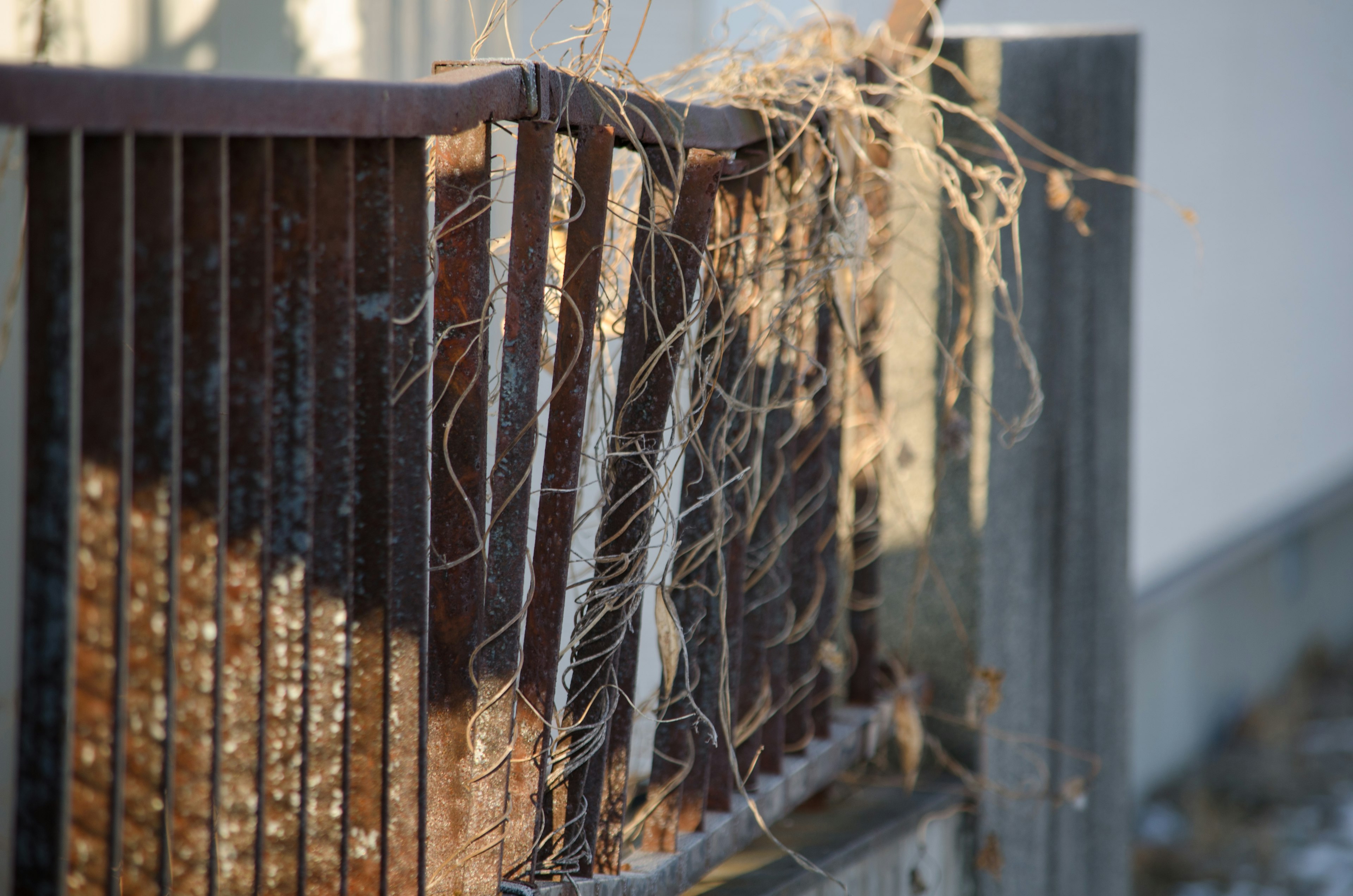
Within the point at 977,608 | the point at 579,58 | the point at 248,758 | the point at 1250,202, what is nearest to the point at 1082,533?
the point at 977,608

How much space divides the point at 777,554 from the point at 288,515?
927 millimetres

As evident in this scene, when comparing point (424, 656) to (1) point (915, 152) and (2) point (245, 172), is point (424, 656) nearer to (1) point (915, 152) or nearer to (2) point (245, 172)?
(2) point (245, 172)

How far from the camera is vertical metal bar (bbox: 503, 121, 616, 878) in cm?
126

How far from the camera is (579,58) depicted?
129cm

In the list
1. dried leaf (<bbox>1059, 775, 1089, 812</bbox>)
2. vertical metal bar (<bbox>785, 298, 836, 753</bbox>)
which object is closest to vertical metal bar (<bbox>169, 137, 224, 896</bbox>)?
vertical metal bar (<bbox>785, 298, 836, 753</bbox>)

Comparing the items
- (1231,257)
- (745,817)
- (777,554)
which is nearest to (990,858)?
(745,817)

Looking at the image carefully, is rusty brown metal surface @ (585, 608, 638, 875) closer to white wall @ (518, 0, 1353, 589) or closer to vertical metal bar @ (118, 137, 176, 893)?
vertical metal bar @ (118, 137, 176, 893)

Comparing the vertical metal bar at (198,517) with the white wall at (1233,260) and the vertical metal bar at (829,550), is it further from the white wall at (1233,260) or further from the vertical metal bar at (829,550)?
the white wall at (1233,260)

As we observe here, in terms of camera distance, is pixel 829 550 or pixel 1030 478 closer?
pixel 829 550

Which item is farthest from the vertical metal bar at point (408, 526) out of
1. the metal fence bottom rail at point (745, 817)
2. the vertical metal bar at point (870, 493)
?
the vertical metal bar at point (870, 493)

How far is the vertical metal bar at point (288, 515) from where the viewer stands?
994 millimetres

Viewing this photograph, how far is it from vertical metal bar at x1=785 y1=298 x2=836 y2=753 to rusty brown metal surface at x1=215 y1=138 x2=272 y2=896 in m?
1.05

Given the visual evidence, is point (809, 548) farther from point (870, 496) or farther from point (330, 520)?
point (330, 520)

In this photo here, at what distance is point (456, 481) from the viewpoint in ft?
3.84
